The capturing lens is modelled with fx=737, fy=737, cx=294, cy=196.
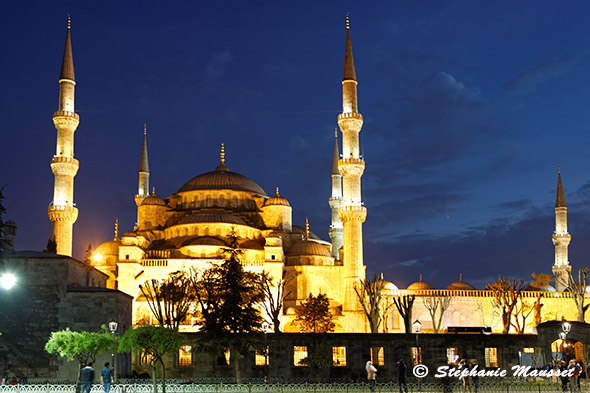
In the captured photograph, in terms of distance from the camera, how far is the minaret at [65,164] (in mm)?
43719

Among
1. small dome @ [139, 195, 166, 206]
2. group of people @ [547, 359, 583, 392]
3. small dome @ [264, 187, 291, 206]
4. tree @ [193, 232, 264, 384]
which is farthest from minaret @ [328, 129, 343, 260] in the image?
group of people @ [547, 359, 583, 392]

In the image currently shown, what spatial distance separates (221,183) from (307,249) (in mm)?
10805

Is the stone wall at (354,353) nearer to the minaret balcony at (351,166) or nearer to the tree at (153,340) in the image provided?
the tree at (153,340)

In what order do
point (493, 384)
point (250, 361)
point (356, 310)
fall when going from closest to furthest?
A: point (493, 384) → point (250, 361) → point (356, 310)

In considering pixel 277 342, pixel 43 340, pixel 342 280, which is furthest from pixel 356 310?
pixel 43 340

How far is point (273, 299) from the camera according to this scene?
44906 millimetres

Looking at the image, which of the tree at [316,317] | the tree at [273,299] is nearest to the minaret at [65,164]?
the tree at [273,299]

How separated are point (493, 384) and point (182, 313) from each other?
1826cm

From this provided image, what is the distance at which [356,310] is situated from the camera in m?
44.8

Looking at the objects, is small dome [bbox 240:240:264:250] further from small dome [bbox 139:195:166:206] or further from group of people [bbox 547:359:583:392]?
group of people [bbox 547:359:583:392]

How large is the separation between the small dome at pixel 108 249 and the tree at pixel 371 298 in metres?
17.4

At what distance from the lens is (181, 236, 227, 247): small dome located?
4746cm

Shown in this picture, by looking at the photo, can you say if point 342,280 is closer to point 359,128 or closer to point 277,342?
point 359,128

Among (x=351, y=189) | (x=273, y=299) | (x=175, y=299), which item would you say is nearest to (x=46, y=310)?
(x=175, y=299)
